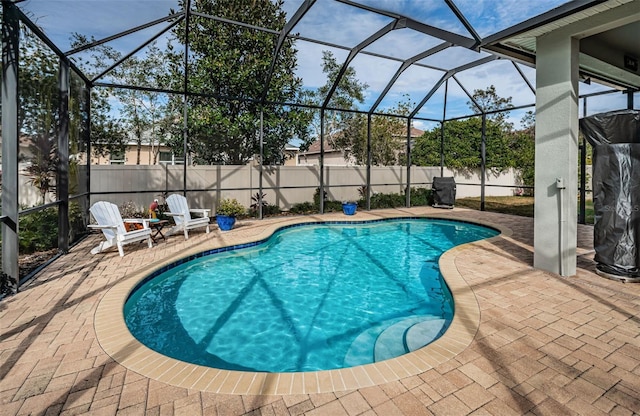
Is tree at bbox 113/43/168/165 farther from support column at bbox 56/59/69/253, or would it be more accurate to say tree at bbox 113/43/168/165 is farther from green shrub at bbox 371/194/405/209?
green shrub at bbox 371/194/405/209

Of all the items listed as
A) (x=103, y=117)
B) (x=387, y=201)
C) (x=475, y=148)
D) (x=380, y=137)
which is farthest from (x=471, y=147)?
(x=103, y=117)

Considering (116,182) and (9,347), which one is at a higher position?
(116,182)

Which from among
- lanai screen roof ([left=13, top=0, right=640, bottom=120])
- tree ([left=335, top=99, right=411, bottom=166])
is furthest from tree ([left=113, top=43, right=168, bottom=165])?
tree ([left=335, top=99, right=411, bottom=166])

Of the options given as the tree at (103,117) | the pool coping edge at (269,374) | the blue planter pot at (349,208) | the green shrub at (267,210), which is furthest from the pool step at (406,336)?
the tree at (103,117)

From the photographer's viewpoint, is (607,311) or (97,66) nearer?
(607,311)

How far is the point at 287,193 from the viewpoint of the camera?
1184cm

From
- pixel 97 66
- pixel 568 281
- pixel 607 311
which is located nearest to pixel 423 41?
pixel 568 281

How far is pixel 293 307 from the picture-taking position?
451 centimetres

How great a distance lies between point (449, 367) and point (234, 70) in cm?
1116

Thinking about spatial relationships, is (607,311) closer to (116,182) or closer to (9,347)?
(9,347)

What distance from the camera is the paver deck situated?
6.91 ft

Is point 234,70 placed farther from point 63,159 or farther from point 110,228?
point 110,228

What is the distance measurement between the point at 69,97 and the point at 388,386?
23.9ft

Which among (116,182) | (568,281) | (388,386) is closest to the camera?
(388,386)
